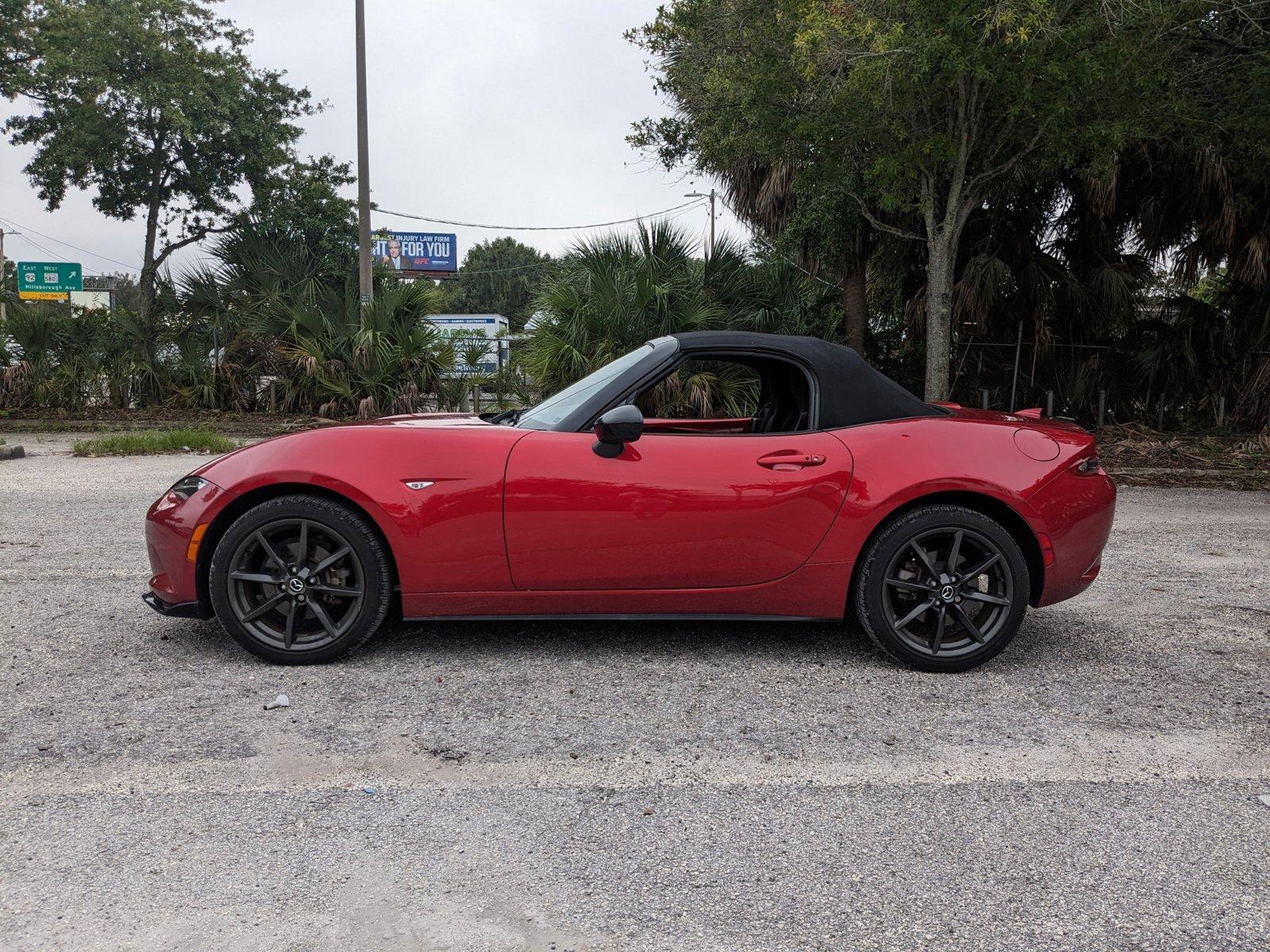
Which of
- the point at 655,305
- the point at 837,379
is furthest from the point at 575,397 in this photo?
the point at 655,305

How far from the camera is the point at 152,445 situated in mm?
12727

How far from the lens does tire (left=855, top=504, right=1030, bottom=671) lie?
161 inches

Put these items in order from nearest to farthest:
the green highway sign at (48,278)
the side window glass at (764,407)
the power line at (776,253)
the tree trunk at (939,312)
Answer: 1. the side window glass at (764,407)
2. the tree trunk at (939,312)
3. the power line at (776,253)
4. the green highway sign at (48,278)

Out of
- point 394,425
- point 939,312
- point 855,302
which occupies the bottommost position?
point 394,425

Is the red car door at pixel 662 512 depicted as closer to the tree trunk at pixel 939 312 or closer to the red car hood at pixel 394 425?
the red car hood at pixel 394 425

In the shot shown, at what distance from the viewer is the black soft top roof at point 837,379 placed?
4270 mm

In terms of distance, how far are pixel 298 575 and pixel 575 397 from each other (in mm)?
1365

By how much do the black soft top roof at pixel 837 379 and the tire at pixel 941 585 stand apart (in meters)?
0.46

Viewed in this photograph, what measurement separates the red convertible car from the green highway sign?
181ft

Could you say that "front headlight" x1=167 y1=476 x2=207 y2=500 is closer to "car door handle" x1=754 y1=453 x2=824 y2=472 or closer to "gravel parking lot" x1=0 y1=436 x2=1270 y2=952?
"gravel parking lot" x1=0 y1=436 x2=1270 y2=952

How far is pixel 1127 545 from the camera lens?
279 inches

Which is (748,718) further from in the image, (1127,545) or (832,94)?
(832,94)

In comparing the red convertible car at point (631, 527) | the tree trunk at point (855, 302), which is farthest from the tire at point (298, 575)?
the tree trunk at point (855, 302)

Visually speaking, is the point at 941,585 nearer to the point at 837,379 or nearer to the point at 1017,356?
the point at 837,379
